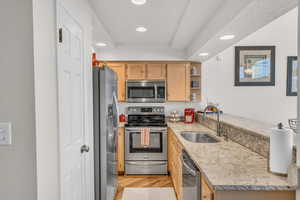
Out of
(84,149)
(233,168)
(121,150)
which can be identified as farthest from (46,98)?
(121,150)

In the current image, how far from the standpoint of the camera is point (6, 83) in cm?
97

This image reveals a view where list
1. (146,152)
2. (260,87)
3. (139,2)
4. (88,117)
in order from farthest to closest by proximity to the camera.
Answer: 1. (260,87)
2. (146,152)
3. (139,2)
4. (88,117)

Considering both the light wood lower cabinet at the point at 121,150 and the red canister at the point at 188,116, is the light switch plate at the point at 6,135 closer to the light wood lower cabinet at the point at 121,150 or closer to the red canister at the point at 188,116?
the light wood lower cabinet at the point at 121,150

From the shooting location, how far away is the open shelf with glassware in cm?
381

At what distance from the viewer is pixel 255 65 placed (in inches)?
149

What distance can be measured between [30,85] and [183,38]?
2.56 meters

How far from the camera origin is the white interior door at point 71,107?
4.15ft

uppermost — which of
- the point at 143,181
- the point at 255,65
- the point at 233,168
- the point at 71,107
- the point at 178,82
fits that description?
the point at 255,65

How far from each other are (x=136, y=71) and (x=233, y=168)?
277cm

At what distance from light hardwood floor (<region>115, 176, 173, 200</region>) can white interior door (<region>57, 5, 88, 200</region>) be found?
1403mm

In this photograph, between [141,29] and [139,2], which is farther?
[141,29]

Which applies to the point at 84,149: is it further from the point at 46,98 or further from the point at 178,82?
the point at 178,82

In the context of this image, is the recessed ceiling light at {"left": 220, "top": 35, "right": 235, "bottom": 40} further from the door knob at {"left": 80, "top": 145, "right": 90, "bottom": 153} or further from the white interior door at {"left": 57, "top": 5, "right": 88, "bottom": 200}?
the door knob at {"left": 80, "top": 145, "right": 90, "bottom": 153}

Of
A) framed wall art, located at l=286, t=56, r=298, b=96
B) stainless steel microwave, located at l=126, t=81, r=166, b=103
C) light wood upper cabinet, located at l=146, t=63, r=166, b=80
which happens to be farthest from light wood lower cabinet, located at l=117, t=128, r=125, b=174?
framed wall art, located at l=286, t=56, r=298, b=96
